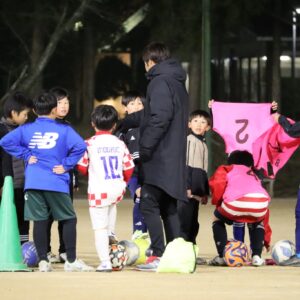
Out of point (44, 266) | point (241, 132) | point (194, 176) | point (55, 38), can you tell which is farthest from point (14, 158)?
point (55, 38)

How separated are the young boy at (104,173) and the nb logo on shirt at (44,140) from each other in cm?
32

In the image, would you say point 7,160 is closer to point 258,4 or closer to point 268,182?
point 268,182

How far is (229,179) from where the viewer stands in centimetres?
1435

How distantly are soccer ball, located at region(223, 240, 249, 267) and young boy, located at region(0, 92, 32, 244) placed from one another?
2.10 m

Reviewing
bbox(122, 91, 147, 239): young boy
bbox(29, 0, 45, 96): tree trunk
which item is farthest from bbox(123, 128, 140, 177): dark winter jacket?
bbox(29, 0, 45, 96): tree trunk

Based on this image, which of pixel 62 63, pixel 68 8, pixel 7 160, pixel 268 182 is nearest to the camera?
pixel 7 160

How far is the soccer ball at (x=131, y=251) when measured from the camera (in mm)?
13727

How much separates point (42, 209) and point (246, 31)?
39.1 metres

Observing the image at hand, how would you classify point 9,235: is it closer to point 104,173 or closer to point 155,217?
point 104,173

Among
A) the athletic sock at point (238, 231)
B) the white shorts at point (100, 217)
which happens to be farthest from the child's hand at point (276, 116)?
the white shorts at point (100, 217)

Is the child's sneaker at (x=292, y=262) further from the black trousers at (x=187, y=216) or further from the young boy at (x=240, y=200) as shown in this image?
the black trousers at (x=187, y=216)

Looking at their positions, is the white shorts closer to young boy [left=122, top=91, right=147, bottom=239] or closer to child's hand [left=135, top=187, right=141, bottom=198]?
child's hand [left=135, top=187, right=141, bottom=198]

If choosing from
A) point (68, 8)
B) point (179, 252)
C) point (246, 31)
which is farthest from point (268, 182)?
point (246, 31)

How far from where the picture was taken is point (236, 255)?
46.1 ft
